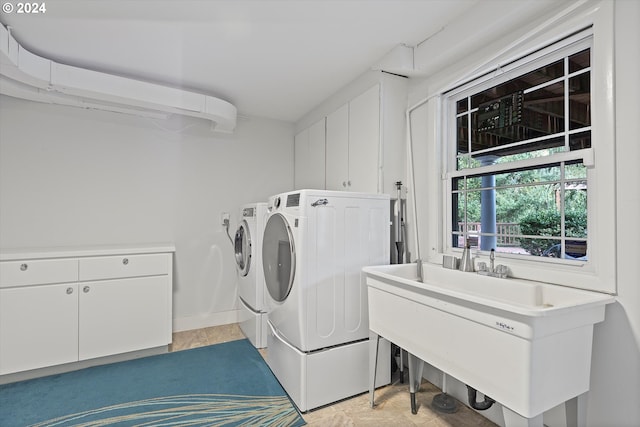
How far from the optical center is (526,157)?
184 centimetres

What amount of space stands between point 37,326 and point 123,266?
0.67m

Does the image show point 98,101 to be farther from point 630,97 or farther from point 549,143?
point 630,97

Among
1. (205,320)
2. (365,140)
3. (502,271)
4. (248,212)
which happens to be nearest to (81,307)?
(205,320)

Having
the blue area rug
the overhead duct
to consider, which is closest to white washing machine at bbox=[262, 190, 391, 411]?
the blue area rug

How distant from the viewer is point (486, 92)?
6.83 feet

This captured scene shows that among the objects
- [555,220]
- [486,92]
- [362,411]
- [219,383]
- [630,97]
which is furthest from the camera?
[219,383]

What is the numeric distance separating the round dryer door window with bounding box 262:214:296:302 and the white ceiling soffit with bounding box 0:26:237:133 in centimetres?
135

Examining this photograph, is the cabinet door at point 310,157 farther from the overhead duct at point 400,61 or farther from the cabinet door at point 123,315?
the cabinet door at point 123,315

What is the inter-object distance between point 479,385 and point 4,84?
11.7 feet

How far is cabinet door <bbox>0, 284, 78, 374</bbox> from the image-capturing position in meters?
2.28

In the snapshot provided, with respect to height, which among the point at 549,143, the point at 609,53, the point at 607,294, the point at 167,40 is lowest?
the point at 607,294

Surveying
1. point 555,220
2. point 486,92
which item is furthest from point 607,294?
point 486,92

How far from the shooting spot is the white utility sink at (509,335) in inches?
46.1

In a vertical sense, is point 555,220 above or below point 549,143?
below
